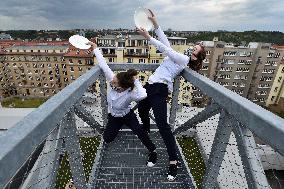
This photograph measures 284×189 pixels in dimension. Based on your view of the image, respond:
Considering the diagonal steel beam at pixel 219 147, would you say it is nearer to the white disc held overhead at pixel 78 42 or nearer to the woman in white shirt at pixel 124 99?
the woman in white shirt at pixel 124 99

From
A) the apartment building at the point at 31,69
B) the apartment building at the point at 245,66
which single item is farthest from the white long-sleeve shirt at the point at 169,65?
the apartment building at the point at 31,69

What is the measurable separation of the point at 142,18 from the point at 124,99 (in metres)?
1.12

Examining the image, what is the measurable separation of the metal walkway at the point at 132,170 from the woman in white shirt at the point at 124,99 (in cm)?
14

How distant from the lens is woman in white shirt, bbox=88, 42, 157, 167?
2971 mm

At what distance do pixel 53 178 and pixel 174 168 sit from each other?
1740 millimetres

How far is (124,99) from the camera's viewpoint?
3.05 metres

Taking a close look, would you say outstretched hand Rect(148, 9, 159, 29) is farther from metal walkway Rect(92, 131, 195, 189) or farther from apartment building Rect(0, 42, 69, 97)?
apartment building Rect(0, 42, 69, 97)

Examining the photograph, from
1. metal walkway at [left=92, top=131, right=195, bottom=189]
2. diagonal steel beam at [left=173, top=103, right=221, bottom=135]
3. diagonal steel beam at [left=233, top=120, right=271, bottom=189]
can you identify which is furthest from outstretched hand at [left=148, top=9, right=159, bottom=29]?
diagonal steel beam at [left=233, top=120, right=271, bottom=189]

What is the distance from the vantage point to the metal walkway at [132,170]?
2.90 m

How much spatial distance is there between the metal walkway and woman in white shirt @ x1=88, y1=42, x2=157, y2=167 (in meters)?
0.14

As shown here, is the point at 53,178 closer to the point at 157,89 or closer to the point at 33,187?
the point at 33,187

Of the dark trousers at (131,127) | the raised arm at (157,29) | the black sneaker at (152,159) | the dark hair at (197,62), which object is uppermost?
the raised arm at (157,29)

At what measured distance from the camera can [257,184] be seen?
58.6 inches

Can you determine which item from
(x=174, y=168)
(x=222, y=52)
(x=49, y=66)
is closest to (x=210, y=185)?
(x=174, y=168)
